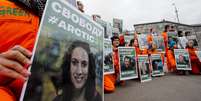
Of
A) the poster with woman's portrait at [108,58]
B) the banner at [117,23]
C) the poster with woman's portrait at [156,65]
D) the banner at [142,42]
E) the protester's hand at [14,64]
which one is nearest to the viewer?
the protester's hand at [14,64]

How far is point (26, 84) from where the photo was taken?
55 cm

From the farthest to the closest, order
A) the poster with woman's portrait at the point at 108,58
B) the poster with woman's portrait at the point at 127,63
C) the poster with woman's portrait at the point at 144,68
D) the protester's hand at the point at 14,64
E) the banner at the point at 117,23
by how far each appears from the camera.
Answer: the banner at the point at 117,23 < the poster with woman's portrait at the point at 144,68 < the poster with woman's portrait at the point at 127,63 < the poster with woman's portrait at the point at 108,58 < the protester's hand at the point at 14,64

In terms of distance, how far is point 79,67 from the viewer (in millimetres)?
757

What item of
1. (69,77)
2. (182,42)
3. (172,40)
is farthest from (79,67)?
(182,42)

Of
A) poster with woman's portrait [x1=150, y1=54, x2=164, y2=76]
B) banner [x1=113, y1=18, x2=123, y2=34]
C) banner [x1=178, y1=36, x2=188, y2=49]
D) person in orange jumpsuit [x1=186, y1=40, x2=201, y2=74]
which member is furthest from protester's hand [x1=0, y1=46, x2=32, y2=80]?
banner [x1=113, y1=18, x2=123, y2=34]

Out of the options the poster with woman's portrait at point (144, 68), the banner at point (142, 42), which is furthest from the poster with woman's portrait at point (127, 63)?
the banner at point (142, 42)

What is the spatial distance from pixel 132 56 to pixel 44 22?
2.62 metres

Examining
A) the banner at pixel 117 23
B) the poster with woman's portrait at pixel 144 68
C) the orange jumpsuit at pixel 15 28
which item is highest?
the banner at pixel 117 23

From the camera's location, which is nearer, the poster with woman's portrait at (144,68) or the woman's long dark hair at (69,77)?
the woman's long dark hair at (69,77)

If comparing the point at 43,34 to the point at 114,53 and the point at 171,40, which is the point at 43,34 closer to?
the point at 114,53

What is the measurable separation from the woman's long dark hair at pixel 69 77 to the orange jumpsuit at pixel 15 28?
0.15m

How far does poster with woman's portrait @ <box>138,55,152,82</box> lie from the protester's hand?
275cm

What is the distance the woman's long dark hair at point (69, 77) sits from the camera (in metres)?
0.69

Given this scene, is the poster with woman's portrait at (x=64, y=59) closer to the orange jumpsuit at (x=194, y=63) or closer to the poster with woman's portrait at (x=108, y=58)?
the poster with woman's portrait at (x=108, y=58)
